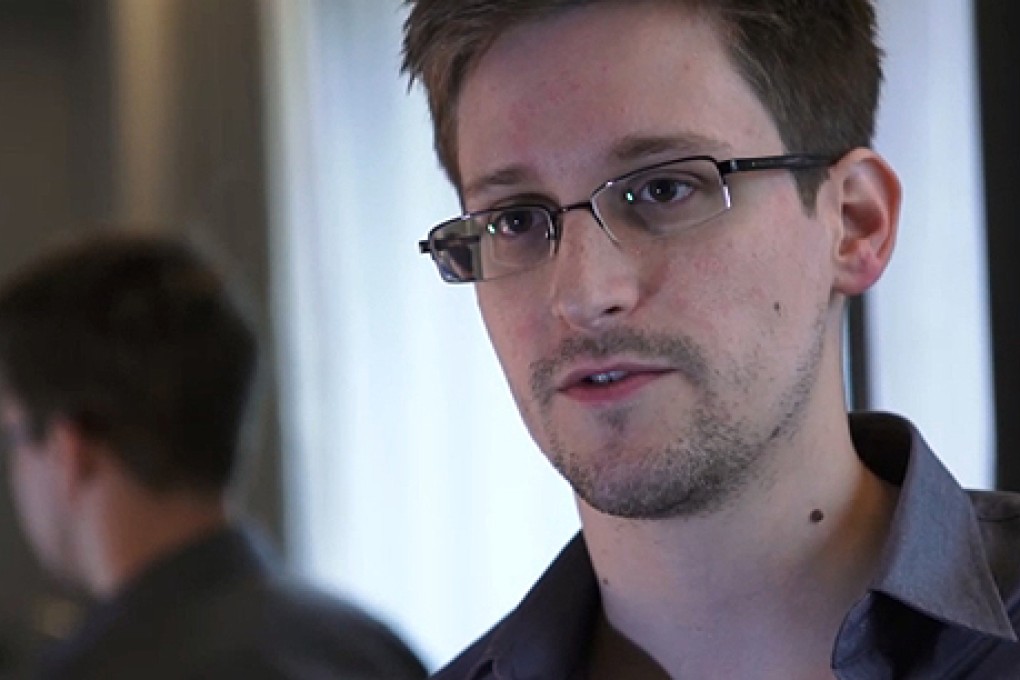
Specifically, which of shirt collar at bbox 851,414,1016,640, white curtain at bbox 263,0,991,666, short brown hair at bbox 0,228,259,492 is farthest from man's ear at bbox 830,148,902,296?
short brown hair at bbox 0,228,259,492

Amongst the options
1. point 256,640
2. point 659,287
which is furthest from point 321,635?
point 659,287

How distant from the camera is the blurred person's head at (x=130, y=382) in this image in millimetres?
1609

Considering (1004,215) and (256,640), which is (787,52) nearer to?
(1004,215)

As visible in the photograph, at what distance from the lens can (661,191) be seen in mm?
877

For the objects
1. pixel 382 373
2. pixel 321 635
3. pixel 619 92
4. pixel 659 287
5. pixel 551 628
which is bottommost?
pixel 321 635

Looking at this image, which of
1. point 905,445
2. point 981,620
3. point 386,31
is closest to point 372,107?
point 386,31

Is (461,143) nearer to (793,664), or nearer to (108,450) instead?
(793,664)

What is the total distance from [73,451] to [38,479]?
7 centimetres

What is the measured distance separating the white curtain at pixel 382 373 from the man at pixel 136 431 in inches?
5.4

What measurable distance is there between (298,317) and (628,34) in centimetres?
97

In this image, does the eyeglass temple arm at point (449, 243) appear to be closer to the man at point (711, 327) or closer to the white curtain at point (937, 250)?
the man at point (711, 327)

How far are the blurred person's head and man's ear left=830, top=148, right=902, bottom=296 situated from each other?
0.88 meters

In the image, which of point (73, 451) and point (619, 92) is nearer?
point (619, 92)

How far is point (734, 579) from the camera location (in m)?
0.92
